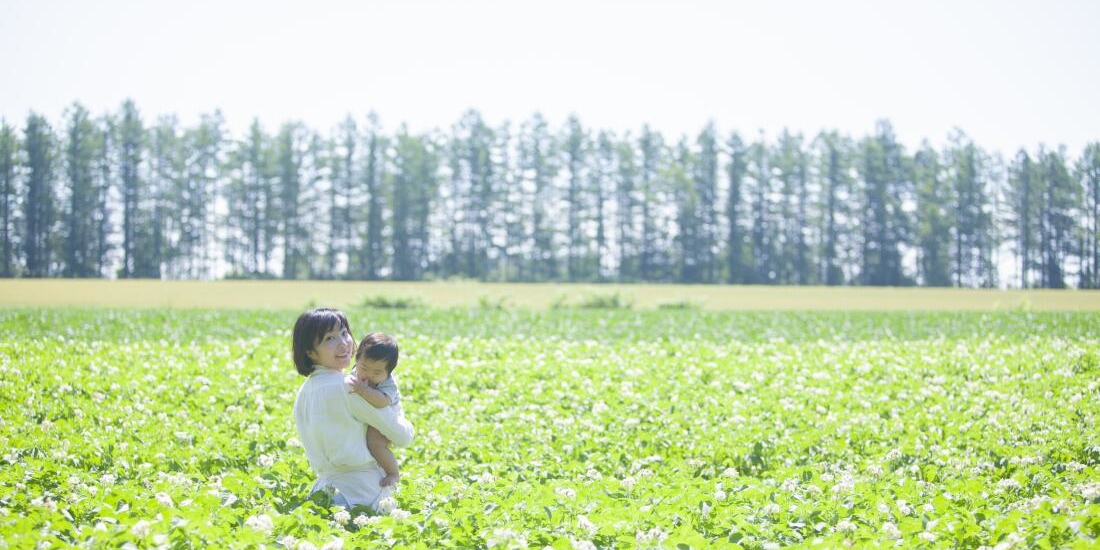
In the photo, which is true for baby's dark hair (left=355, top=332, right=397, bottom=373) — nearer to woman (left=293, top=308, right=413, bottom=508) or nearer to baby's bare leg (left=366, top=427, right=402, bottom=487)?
woman (left=293, top=308, right=413, bottom=508)

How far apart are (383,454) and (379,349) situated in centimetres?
82

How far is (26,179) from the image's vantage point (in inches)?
1545

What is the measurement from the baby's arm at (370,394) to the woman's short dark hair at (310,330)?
398 millimetres

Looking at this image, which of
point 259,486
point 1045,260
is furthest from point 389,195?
point 259,486

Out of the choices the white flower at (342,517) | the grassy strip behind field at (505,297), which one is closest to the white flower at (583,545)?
the white flower at (342,517)

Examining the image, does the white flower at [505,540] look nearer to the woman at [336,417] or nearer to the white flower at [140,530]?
the woman at [336,417]

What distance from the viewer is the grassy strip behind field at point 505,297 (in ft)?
115

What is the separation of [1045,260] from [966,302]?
14.3m

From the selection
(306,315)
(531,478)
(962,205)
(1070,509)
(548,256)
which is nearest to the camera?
(1070,509)

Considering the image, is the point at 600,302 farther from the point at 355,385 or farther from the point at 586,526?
the point at 586,526

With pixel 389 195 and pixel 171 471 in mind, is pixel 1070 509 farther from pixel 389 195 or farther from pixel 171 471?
pixel 389 195

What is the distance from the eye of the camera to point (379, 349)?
579 cm

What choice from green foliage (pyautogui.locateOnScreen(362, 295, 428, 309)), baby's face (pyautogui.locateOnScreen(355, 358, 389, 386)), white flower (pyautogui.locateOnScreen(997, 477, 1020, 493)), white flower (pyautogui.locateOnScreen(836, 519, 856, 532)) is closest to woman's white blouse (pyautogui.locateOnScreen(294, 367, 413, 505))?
baby's face (pyautogui.locateOnScreen(355, 358, 389, 386))

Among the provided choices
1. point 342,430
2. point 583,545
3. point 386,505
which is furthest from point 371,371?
point 583,545
